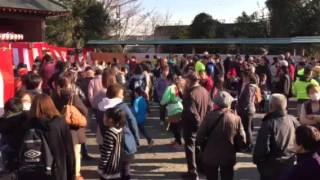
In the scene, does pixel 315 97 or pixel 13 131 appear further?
pixel 315 97

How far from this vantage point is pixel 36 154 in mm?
5461

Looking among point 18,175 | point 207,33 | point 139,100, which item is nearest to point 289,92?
point 139,100

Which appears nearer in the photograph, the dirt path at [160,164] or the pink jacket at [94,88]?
the dirt path at [160,164]

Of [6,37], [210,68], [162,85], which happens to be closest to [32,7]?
[6,37]

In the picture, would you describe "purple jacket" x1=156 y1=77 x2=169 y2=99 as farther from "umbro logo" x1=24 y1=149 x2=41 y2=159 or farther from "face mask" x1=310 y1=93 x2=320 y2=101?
"umbro logo" x1=24 y1=149 x2=41 y2=159

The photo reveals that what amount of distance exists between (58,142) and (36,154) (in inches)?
10.2

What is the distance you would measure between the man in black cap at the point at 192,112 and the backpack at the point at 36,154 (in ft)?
11.1

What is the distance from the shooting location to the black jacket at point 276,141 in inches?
242

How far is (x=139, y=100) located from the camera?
1075cm

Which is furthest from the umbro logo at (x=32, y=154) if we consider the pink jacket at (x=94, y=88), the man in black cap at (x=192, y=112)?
the pink jacket at (x=94, y=88)

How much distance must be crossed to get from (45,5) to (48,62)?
14.1 m

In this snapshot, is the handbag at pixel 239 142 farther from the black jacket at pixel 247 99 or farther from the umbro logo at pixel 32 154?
the black jacket at pixel 247 99

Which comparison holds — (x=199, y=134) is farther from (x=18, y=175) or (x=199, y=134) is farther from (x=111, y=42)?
(x=111, y=42)

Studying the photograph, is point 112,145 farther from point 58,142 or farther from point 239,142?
point 239,142
